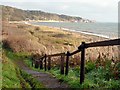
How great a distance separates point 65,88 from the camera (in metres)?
11.0

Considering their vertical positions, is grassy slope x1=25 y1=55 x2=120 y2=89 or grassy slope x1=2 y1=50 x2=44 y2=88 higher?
grassy slope x1=25 y1=55 x2=120 y2=89

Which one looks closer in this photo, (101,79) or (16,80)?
(101,79)

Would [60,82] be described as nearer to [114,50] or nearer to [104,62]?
[104,62]

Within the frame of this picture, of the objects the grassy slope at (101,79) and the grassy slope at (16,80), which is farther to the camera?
the grassy slope at (16,80)

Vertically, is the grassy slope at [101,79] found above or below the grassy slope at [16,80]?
above

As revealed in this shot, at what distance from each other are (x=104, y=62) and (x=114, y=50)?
2153 mm

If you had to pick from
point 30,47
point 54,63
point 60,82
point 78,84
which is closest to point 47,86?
point 60,82

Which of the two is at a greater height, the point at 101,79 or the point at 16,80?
the point at 101,79

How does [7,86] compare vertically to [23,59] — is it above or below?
above

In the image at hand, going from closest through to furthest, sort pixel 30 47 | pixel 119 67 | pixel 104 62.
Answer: pixel 119 67 → pixel 104 62 → pixel 30 47

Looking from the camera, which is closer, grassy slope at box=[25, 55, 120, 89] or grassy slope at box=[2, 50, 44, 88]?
grassy slope at box=[25, 55, 120, 89]

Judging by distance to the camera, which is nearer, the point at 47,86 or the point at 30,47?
the point at 47,86

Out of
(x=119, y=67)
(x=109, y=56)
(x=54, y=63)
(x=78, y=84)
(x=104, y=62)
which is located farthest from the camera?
(x=54, y=63)

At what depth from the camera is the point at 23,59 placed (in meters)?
44.2
